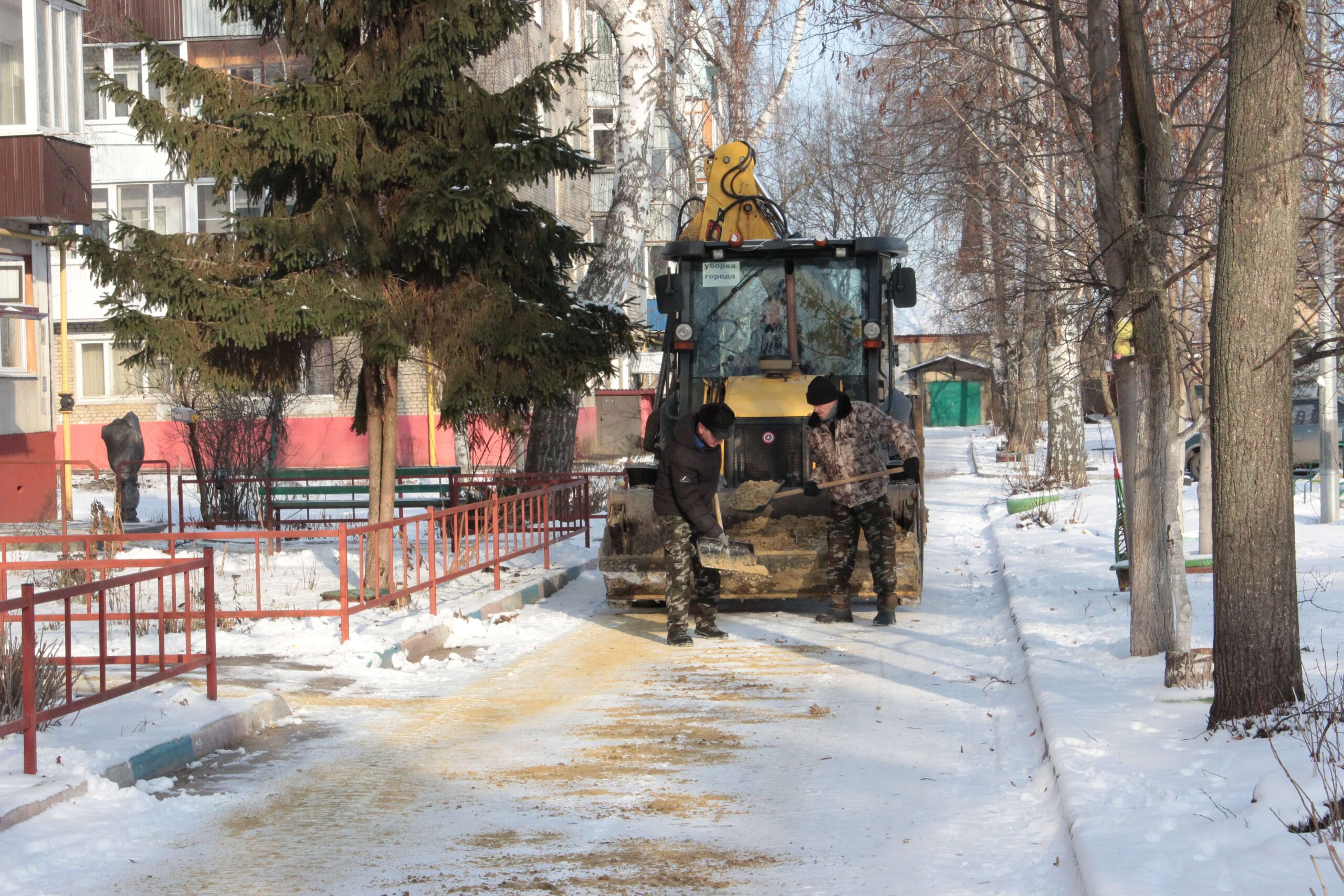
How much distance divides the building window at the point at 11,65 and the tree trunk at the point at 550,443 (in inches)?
329

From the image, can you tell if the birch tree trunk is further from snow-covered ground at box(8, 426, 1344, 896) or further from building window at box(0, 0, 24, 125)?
snow-covered ground at box(8, 426, 1344, 896)

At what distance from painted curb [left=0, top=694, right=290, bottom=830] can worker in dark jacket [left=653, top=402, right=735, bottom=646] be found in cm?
347

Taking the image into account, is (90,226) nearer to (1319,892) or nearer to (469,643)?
(469,643)

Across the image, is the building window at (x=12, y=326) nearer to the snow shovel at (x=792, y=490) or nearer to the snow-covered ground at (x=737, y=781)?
the snow-covered ground at (x=737, y=781)

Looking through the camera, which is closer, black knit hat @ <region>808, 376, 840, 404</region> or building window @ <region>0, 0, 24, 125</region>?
black knit hat @ <region>808, 376, 840, 404</region>

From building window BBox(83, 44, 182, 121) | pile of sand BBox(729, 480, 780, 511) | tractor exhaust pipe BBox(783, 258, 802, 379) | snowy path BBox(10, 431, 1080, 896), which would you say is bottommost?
snowy path BBox(10, 431, 1080, 896)

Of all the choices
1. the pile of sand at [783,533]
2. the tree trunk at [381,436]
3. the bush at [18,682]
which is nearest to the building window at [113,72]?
the tree trunk at [381,436]

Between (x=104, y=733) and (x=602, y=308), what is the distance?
23.7 feet

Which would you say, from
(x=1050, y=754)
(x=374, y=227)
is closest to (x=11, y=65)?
(x=374, y=227)

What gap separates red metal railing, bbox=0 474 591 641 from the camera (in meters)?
9.85

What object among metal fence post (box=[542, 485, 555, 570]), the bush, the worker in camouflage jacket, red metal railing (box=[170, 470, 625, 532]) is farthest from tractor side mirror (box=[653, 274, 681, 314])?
the bush

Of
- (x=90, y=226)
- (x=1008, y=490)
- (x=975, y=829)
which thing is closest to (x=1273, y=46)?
(x=975, y=829)

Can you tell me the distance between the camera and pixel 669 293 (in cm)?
1288

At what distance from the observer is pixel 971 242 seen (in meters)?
25.1
